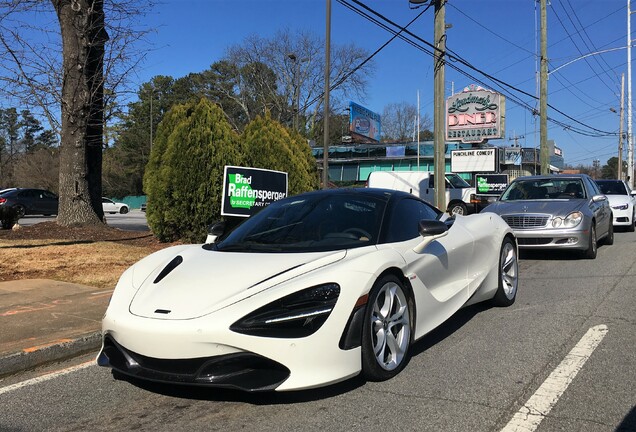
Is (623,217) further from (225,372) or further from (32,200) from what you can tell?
(32,200)

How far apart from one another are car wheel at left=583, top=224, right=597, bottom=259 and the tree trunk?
1166 centimetres

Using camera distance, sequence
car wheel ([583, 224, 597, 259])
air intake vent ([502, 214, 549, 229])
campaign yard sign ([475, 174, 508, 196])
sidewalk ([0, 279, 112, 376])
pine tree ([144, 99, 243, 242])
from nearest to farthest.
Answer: sidewalk ([0, 279, 112, 376]), air intake vent ([502, 214, 549, 229]), car wheel ([583, 224, 597, 259]), pine tree ([144, 99, 243, 242]), campaign yard sign ([475, 174, 508, 196])

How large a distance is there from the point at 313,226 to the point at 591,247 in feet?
23.3

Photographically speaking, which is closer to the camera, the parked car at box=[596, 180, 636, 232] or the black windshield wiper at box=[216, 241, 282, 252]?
the black windshield wiper at box=[216, 241, 282, 252]

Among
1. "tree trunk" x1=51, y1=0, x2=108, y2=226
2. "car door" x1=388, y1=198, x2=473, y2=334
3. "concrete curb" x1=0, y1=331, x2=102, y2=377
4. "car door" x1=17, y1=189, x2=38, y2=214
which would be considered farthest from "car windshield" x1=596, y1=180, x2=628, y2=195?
"car door" x1=17, y1=189, x2=38, y2=214

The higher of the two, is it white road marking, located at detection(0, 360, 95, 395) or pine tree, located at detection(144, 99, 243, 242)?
pine tree, located at detection(144, 99, 243, 242)

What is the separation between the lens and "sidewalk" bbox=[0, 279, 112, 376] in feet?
14.8

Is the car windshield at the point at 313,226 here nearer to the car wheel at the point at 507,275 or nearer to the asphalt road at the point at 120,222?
the car wheel at the point at 507,275

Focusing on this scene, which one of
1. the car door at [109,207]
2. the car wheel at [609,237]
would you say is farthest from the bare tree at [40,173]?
the car wheel at [609,237]

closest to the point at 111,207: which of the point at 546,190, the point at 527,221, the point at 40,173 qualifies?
the point at 40,173

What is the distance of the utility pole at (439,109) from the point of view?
1323cm

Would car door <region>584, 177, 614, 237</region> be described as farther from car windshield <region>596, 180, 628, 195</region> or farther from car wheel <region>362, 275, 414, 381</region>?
car wheel <region>362, 275, 414, 381</region>

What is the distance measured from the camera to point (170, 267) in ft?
13.6

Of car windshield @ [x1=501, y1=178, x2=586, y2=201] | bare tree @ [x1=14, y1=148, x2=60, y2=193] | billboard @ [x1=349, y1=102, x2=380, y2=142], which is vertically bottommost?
car windshield @ [x1=501, y1=178, x2=586, y2=201]
